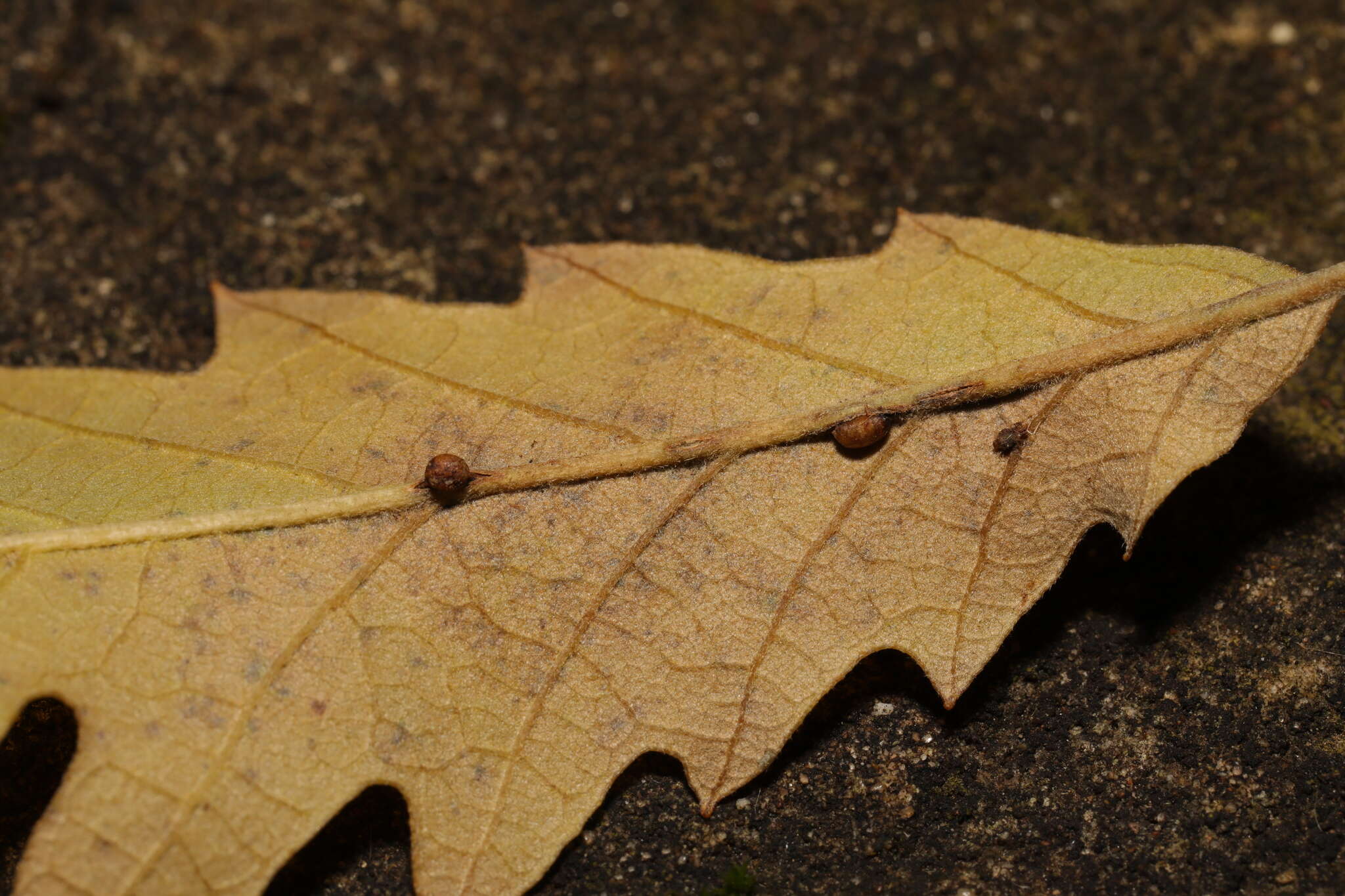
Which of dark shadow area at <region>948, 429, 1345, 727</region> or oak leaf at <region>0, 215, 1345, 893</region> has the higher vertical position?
oak leaf at <region>0, 215, 1345, 893</region>

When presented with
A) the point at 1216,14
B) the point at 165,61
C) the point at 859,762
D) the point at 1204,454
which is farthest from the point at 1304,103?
the point at 165,61

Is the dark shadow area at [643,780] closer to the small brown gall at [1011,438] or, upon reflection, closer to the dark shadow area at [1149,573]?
the dark shadow area at [1149,573]

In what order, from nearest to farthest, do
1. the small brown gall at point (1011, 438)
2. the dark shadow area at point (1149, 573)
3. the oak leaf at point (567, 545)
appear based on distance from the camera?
the oak leaf at point (567, 545) < the small brown gall at point (1011, 438) < the dark shadow area at point (1149, 573)

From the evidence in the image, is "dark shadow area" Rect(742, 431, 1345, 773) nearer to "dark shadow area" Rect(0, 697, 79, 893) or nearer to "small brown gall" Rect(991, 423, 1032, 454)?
"small brown gall" Rect(991, 423, 1032, 454)

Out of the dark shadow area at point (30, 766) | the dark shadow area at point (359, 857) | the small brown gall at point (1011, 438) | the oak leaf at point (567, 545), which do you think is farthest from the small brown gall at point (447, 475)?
the small brown gall at point (1011, 438)

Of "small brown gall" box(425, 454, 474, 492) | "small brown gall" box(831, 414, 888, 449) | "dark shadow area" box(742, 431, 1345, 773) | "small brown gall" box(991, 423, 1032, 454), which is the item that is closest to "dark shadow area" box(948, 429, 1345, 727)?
"dark shadow area" box(742, 431, 1345, 773)

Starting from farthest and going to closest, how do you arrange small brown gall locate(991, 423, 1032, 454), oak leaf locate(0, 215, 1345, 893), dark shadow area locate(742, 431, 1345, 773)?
1. dark shadow area locate(742, 431, 1345, 773)
2. small brown gall locate(991, 423, 1032, 454)
3. oak leaf locate(0, 215, 1345, 893)

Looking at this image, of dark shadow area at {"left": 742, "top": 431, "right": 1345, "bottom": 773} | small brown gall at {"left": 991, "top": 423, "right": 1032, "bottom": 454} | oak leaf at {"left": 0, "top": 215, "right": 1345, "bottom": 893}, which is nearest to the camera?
oak leaf at {"left": 0, "top": 215, "right": 1345, "bottom": 893}
